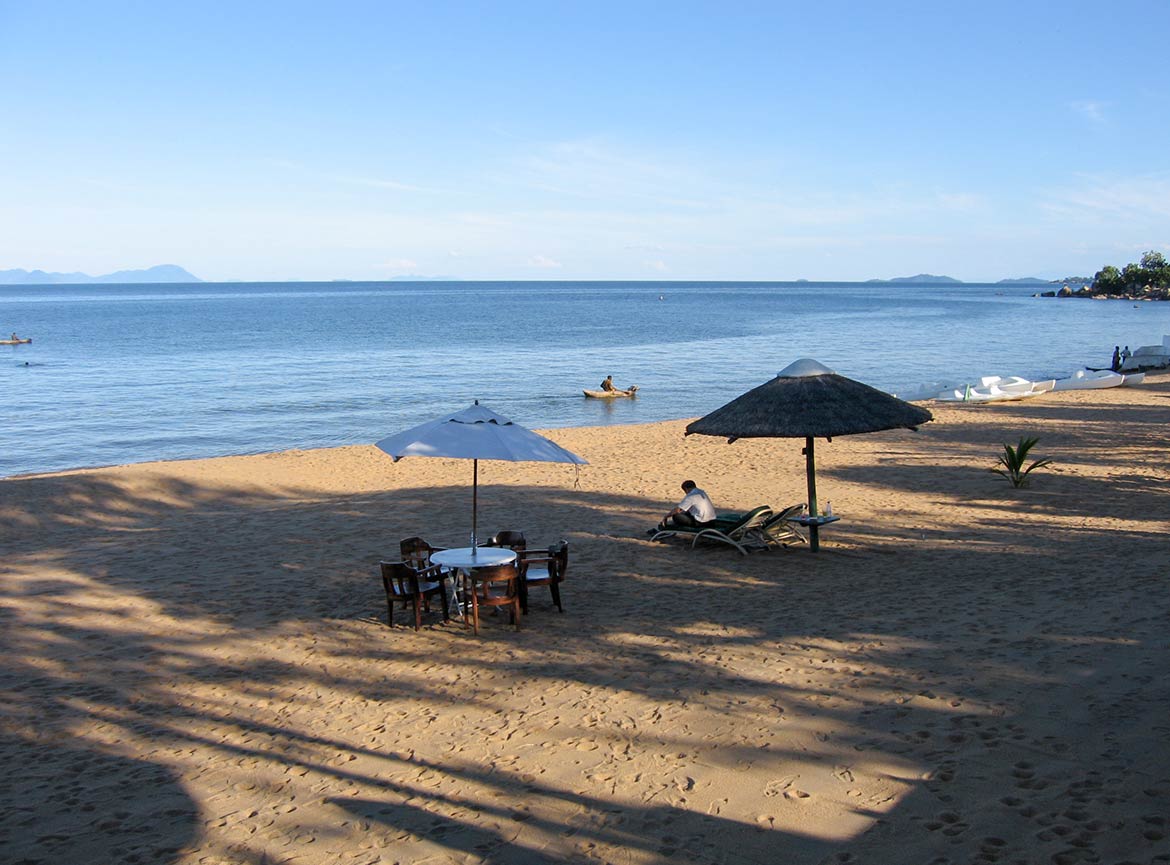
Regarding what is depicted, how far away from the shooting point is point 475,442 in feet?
27.3

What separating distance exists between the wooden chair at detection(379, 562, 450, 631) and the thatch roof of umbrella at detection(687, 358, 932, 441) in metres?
3.41

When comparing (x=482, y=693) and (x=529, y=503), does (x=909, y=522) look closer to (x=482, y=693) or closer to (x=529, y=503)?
(x=529, y=503)

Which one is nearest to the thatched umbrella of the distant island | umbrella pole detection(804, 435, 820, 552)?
umbrella pole detection(804, 435, 820, 552)

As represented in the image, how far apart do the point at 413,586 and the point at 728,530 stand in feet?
13.7

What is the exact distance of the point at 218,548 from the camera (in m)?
11.3

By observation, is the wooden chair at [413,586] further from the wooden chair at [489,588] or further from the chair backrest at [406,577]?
the wooden chair at [489,588]

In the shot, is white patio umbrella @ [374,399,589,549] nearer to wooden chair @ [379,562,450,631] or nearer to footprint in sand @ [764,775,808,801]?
wooden chair @ [379,562,450,631]

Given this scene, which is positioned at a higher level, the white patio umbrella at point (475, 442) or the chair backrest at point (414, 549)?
the white patio umbrella at point (475, 442)

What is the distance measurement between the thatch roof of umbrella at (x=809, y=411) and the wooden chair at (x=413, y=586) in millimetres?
3405

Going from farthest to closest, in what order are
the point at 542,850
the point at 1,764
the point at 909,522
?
the point at 909,522, the point at 1,764, the point at 542,850

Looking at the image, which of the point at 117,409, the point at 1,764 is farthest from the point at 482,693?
the point at 117,409

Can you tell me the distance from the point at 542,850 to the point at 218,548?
7975mm

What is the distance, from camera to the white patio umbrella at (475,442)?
820 cm

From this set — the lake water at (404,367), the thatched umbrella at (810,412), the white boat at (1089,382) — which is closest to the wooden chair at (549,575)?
the thatched umbrella at (810,412)
